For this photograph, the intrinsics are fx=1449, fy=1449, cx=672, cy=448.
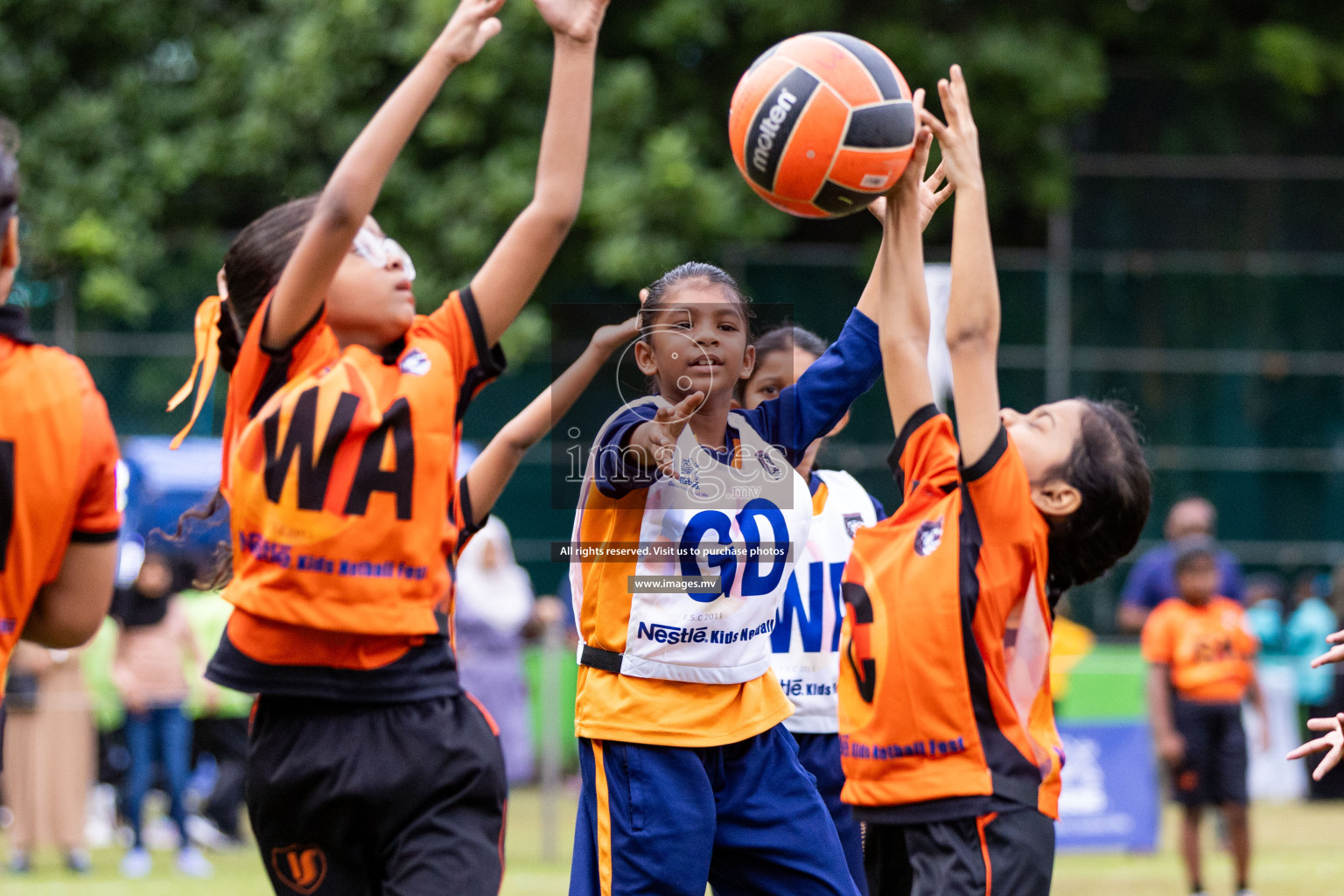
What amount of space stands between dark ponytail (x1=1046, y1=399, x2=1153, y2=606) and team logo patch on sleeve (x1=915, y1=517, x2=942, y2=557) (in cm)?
31

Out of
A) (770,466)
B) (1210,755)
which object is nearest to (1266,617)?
(1210,755)

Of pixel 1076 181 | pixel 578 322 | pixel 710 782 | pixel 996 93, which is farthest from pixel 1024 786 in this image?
pixel 1076 181

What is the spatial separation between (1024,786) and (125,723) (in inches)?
327

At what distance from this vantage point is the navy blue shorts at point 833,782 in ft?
14.5

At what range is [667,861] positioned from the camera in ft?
11.5

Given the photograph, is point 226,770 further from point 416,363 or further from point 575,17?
point 575,17

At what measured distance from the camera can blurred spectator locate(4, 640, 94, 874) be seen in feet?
32.2

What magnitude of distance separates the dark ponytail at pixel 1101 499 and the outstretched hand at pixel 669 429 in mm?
894

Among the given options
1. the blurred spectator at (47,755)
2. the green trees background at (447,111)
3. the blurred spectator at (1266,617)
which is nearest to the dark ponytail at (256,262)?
the blurred spectator at (47,755)

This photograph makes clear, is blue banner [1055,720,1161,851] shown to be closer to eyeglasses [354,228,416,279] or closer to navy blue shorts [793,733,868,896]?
navy blue shorts [793,733,868,896]

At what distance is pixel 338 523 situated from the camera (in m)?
2.84

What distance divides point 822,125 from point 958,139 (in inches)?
18.4

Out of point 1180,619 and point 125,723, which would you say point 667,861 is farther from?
point 125,723

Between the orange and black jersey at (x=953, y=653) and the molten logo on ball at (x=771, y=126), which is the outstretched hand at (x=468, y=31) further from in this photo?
the orange and black jersey at (x=953, y=653)
